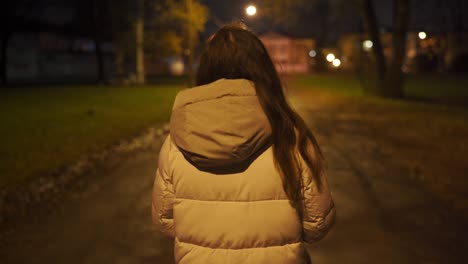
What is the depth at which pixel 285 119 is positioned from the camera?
5.90 feet

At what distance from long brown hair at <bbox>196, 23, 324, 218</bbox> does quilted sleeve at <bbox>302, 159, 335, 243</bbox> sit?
3 centimetres

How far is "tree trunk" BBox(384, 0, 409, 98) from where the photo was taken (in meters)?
21.4

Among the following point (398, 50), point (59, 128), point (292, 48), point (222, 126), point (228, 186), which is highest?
point (292, 48)

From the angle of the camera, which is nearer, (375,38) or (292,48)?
(375,38)

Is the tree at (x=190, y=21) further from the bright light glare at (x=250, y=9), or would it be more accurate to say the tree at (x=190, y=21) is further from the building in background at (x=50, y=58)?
the building in background at (x=50, y=58)

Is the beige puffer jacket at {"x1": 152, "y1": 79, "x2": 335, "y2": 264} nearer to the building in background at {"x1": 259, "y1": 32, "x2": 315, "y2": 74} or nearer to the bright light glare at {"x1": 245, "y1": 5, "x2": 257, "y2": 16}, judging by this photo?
the bright light glare at {"x1": 245, "y1": 5, "x2": 257, "y2": 16}

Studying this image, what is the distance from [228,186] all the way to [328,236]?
3072mm

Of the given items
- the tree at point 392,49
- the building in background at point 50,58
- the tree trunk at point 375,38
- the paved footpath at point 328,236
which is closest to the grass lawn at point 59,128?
the paved footpath at point 328,236

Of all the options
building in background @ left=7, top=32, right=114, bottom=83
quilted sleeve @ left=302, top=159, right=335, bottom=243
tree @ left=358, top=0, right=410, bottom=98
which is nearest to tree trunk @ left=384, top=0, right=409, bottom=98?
tree @ left=358, top=0, right=410, bottom=98

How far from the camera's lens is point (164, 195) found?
197cm

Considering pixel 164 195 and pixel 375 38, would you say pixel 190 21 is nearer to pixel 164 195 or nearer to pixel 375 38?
pixel 375 38

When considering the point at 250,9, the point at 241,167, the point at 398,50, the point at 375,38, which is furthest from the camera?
the point at 375,38

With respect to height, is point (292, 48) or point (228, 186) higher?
point (292, 48)

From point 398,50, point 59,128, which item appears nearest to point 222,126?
point 59,128
